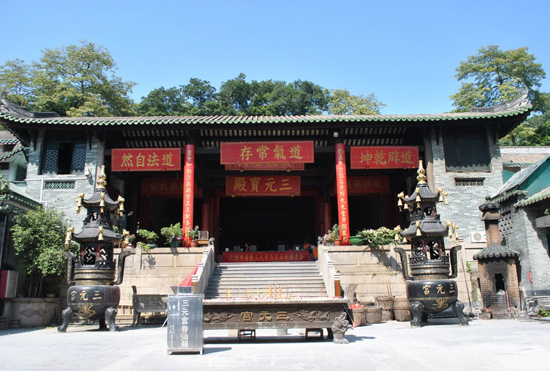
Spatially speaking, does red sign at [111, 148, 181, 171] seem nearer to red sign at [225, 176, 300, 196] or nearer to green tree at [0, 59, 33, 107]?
red sign at [225, 176, 300, 196]

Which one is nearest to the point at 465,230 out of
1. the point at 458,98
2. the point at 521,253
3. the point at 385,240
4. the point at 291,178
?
the point at 521,253

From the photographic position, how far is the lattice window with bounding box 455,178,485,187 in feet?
51.2

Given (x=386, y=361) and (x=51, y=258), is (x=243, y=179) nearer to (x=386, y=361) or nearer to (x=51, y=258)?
(x=51, y=258)

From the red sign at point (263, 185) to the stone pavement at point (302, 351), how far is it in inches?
357

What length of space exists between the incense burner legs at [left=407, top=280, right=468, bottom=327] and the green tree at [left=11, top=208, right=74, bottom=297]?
987cm

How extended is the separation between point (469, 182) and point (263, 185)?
809 cm

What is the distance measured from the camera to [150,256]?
43.2 feet

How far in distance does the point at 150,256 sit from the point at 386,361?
29.9 ft

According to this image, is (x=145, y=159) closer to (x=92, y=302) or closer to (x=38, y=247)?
(x=38, y=247)

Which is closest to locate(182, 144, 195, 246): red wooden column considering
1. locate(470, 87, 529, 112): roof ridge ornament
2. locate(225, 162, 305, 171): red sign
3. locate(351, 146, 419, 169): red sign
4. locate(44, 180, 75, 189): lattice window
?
locate(225, 162, 305, 171): red sign

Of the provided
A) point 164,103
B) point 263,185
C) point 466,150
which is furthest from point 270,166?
point 164,103

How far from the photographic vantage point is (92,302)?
9.87 metres

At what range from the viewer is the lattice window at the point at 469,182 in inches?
614

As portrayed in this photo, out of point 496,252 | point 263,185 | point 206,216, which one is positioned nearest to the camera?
point 496,252
